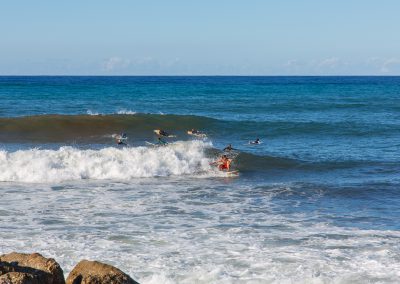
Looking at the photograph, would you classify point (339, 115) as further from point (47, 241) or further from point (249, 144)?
point (47, 241)

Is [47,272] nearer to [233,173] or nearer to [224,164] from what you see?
[233,173]

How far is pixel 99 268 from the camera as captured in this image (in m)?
8.02

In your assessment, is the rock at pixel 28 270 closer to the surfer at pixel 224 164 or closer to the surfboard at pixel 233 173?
the surfboard at pixel 233 173

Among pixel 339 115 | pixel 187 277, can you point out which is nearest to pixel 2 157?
pixel 187 277

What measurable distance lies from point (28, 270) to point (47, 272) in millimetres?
205

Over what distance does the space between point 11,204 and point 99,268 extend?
28.4 feet

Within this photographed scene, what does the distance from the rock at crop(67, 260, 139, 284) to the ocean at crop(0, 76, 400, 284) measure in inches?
96.1

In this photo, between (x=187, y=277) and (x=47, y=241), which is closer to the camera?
(x=187, y=277)

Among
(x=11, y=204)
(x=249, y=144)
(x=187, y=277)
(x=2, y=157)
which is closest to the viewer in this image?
(x=187, y=277)

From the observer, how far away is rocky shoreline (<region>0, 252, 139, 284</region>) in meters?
7.21

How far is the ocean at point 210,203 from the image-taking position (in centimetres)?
1138

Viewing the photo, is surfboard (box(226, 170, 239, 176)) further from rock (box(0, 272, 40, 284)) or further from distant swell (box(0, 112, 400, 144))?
rock (box(0, 272, 40, 284))

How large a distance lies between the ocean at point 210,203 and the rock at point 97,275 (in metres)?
2.44

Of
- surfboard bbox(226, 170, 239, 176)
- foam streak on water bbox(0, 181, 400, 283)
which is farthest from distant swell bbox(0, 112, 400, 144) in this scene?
foam streak on water bbox(0, 181, 400, 283)
